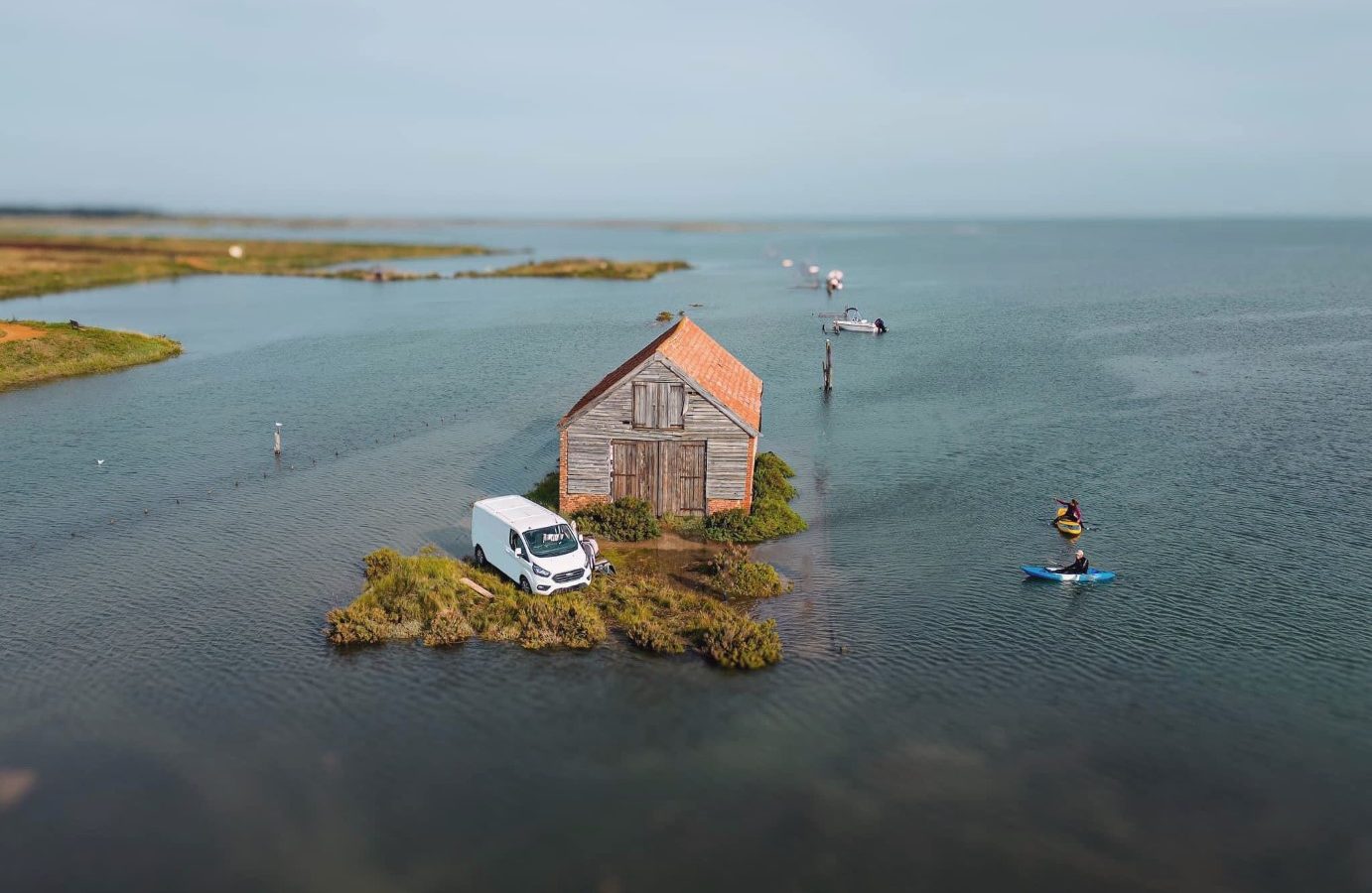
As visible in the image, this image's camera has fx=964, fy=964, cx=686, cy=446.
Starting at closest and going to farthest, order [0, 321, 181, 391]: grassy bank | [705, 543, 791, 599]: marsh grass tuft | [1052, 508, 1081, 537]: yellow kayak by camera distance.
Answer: [705, 543, 791, 599]: marsh grass tuft
[1052, 508, 1081, 537]: yellow kayak
[0, 321, 181, 391]: grassy bank

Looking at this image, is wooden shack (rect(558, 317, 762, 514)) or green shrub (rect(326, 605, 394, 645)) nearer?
green shrub (rect(326, 605, 394, 645))

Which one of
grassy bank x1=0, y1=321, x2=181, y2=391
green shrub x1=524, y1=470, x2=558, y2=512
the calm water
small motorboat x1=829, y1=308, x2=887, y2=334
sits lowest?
the calm water

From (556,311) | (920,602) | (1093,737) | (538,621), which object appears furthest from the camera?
(556,311)

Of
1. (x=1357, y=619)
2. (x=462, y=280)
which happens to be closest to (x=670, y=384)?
(x=1357, y=619)

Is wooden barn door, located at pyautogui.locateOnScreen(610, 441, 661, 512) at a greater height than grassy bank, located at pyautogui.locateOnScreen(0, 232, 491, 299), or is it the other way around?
grassy bank, located at pyautogui.locateOnScreen(0, 232, 491, 299)

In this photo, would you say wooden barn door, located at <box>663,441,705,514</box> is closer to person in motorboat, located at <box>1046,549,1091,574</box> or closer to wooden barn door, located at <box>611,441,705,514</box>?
wooden barn door, located at <box>611,441,705,514</box>

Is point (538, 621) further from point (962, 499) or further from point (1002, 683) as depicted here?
point (962, 499)

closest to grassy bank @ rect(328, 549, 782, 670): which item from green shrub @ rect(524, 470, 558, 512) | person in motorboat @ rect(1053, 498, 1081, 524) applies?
green shrub @ rect(524, 470, 558, 512)
